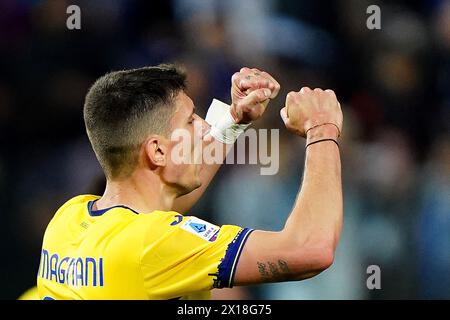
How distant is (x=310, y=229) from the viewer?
2.80m

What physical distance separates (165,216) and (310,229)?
1.92 feet

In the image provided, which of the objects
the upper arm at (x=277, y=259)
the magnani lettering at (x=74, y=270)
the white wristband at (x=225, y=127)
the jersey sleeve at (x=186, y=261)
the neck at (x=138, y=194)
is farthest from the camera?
the white wristband at (x=225, y=127)

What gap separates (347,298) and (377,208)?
781mm

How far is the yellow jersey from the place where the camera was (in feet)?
9.59

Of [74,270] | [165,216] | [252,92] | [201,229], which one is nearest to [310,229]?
[201,229]

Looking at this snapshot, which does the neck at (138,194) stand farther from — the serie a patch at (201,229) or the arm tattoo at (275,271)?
the arm tattoo at (275,271)

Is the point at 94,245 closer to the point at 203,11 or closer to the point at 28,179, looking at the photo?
the point at 28,179

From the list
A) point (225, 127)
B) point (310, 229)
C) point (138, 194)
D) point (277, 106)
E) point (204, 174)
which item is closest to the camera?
point (310, 229)

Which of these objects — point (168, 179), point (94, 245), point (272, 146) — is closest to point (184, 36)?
point (272, 146)

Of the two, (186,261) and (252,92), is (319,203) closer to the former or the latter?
(186,261)

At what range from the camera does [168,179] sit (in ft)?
11.2

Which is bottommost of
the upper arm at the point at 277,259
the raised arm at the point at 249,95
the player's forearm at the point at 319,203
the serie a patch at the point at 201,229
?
the upper arm at the point at 277,259

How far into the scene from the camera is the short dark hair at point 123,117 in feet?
11.1

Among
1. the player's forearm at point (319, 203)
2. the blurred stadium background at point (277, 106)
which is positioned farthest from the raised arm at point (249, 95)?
the blurred stadium background at point (277, 106)
